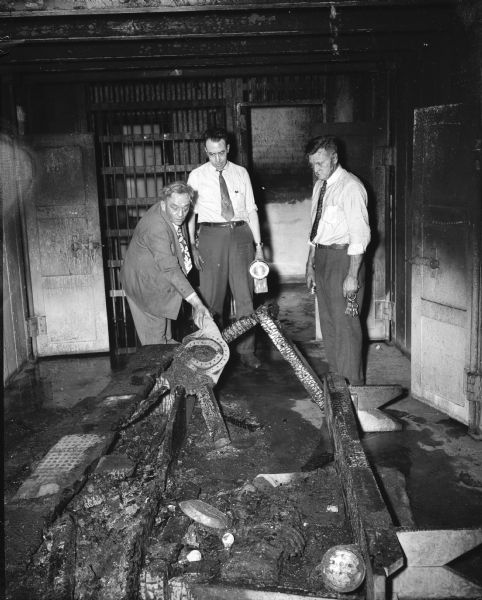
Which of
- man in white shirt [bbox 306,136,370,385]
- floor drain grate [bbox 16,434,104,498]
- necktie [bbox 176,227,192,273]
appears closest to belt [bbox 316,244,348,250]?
man in white shirt [bbox 306,136,370,385]

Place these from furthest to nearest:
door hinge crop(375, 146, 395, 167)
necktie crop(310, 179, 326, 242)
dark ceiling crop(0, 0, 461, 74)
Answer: door hinge crop(375, 146, 395, 167) < necktie crop(310, 179, 326, 242) < dark ceiling crop(0, 0, 461, 74)

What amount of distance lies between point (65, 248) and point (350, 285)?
3.53 m

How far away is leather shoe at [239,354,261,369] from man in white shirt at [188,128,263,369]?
0.64m

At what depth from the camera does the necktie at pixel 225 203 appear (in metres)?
5.79

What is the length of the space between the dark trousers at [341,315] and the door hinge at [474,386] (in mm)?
927

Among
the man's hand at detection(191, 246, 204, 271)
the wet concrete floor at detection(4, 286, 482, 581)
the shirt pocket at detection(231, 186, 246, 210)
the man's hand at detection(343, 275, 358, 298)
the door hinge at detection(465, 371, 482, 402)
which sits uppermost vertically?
the shirt pocket at detection(231, 186, 246, 210)

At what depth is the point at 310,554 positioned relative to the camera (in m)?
2.92

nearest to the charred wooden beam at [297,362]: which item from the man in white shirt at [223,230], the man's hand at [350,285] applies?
the man's hand at [350,285]

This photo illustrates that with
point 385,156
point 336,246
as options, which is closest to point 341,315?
point 336,246

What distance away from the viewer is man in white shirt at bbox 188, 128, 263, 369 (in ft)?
19.1

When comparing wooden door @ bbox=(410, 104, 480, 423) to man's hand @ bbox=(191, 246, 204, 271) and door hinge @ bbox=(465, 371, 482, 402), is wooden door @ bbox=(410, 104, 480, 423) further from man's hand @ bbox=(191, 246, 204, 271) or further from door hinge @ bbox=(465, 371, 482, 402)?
man's hand @ bbox=(191, 246, 204, 271)

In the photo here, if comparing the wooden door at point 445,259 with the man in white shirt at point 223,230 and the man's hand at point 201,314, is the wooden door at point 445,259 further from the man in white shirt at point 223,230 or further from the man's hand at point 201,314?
the man's hand at point 201,314

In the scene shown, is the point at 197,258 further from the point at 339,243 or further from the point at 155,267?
the point at 339,243

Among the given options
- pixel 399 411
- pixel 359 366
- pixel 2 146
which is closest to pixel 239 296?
pixel 359 366
